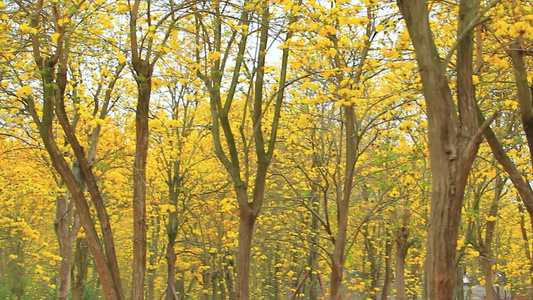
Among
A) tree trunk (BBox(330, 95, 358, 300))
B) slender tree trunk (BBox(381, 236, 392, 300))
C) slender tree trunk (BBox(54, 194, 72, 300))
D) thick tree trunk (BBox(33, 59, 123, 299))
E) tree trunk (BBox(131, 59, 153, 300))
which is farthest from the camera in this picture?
slender tree trunk (BBox(381, 236, 392, 300))

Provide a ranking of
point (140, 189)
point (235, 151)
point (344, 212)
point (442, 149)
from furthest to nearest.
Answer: point (344, 212), point (235, 151), point (140, 189), point (442, 149)

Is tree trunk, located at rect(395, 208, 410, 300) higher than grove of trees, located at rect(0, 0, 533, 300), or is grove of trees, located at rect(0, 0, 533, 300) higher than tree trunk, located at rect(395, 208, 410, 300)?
grove of trees, located at rect(0, 0, 533, 300)

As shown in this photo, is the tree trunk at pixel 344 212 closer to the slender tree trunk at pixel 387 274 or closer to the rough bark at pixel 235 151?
the rough bark at pixel 235 151

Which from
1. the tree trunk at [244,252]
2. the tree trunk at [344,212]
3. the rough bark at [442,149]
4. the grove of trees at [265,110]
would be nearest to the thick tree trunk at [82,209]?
the grove of trees at [265,110]

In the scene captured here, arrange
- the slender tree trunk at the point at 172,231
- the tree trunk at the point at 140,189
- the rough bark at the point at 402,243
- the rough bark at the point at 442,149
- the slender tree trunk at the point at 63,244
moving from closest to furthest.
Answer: the rough bark at the point at 442,149 → the tree trunk at the point at 140,189 → the slender tree trunk at the point at 172,231 → the slender tree trunk at the point at 63,244 → the rough bark at the point at 402,243

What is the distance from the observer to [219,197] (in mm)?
13109

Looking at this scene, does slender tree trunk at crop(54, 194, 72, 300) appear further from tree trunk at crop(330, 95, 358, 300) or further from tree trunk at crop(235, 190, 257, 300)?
tree trunk at crop(330, 95, 358, 300)

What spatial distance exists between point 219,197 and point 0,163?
7.06 metres

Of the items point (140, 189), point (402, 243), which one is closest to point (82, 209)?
point (140, 189)

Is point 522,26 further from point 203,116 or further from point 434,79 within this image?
point 203,116

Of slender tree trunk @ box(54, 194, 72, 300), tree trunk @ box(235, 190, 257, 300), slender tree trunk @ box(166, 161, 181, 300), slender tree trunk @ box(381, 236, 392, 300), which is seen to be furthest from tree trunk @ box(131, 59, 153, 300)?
slender tree trunk @ box(381, 236, 392, 300)

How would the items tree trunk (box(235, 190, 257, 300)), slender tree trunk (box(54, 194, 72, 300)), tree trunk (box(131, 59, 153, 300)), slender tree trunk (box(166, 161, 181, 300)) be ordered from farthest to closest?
1. slender tree trunk (box(54, 194, 72, 300))
2. slender tree trunk (box(166, 161, 181, 300))
3. tree trunk (box(235, 190, 257, 300))
4. tree trunk (box(131, 59, 153, 300))

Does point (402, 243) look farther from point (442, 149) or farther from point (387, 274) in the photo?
point (442, 149)

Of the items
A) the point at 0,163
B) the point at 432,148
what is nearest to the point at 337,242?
the point at 432,148
